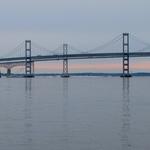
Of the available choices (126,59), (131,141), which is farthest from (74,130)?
(126,59)

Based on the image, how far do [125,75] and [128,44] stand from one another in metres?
4.77

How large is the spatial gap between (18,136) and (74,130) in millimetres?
1329

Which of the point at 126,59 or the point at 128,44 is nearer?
the point at 126,59

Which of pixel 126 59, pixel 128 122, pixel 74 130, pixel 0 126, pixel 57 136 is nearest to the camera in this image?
pixel 57 136

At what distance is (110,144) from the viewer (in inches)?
401

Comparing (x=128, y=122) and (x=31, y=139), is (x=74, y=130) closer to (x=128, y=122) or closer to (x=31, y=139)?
(x=31, y=139)

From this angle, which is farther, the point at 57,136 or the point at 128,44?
the point at 128,44

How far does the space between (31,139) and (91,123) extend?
2.87m

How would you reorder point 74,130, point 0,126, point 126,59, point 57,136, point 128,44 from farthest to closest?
point 128,44, point 126,59, point 0,126, point 74,130, point 57,136

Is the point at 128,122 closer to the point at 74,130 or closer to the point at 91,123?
the point at 91,123

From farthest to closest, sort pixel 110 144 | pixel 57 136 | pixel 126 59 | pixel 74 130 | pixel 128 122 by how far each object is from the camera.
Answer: pixel 126 59 → pixel 128 122 → pixel 74 130 → pixel 57 136 → pixel 110 144

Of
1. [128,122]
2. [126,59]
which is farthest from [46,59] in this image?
[128,122]

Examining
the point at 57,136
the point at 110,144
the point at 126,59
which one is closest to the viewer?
the point at 110,144

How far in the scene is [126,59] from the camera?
64.8m
